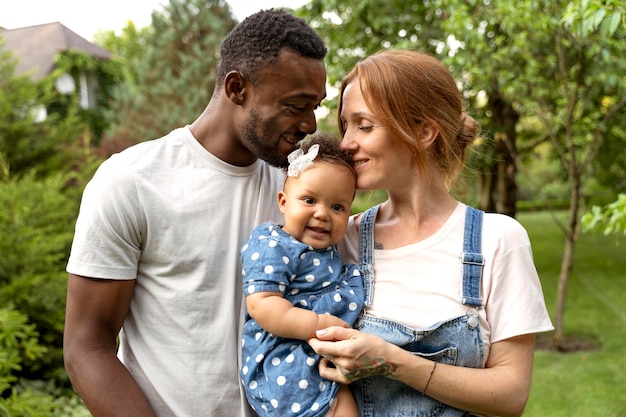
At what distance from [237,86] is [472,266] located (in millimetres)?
1013

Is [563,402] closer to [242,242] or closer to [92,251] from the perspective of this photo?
[242,242]

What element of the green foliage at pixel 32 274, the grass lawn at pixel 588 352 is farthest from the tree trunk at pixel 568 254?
the green foliage at pixel 32 274

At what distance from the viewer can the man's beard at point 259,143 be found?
7.19ft

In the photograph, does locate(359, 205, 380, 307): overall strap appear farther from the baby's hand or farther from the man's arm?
the man's arm

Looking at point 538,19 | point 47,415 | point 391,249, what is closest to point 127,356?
point 391,249

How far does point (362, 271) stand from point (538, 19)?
459cm

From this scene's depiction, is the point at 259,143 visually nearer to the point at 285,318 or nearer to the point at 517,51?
the point at 285,318

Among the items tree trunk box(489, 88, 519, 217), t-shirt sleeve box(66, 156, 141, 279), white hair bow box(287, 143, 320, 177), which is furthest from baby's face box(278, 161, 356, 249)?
tree trunk box(489, 88, 519, 217)

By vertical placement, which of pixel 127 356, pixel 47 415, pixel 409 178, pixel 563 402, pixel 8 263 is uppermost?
pixel 409 178

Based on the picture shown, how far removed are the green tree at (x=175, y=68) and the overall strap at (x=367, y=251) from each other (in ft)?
35.6

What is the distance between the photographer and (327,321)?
1.94 meters

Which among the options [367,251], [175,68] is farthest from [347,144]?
[175,68]

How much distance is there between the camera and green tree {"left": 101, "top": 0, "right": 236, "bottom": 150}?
13.1 metres

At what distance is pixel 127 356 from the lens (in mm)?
2182
